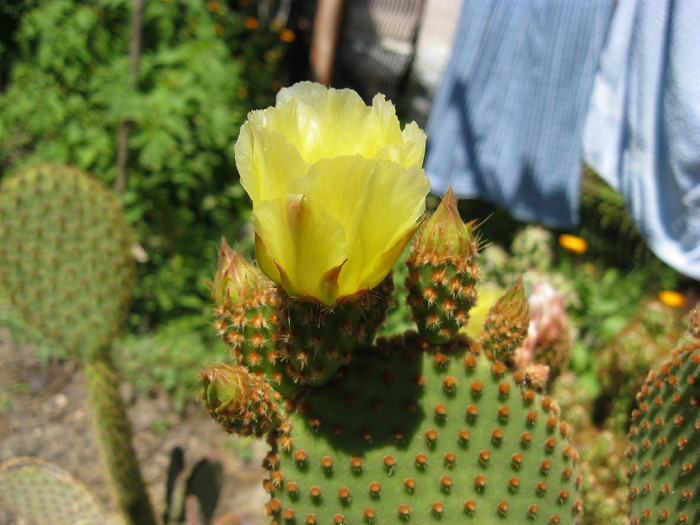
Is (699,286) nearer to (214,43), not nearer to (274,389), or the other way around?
(214,43)

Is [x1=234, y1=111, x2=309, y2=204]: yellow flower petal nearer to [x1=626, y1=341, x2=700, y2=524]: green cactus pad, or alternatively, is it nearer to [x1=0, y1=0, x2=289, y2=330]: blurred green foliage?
[x1=626, y1=341, x2=700, y2=524]: green cactus pad

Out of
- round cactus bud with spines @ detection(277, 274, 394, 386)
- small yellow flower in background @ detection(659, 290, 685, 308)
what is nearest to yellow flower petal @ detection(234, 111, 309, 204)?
round cactus bud with spines @ detection(277, 274, 394, 386)

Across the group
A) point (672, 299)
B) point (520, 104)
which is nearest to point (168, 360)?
point (520, 104)

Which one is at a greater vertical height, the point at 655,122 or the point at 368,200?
the point at 368,200

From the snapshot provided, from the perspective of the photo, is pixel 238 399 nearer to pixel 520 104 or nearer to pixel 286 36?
pixel 520 104

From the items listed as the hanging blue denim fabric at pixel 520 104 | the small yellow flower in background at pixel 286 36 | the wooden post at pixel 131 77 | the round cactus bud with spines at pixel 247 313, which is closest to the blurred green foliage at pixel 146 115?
the wooden post at pixel 131 77
